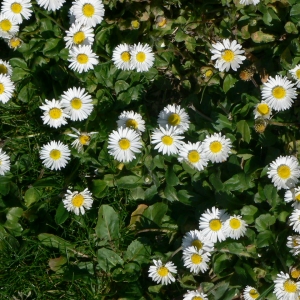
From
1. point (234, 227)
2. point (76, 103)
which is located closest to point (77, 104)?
point (76, 103)

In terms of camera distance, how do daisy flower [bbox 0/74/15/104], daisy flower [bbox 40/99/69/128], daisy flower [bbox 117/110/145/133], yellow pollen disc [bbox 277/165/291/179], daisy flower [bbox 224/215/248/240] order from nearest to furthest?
yellow pollen disc [bbox 277/165/291/179], daisy flower [bbox 224/215/248/240], daisy flower [bbox 117/110/145/133], daisy flower [bbox 40/99/69/128], daisy flower [bbox 0/74/15/104]

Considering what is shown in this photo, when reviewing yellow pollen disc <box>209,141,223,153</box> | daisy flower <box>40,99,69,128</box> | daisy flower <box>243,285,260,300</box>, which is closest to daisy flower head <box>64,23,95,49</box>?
daisy flower <box>40,99,69,128</box>

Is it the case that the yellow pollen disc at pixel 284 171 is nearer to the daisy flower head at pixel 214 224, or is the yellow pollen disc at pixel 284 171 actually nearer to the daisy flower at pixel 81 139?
the daisy flower head at pixel 214 224

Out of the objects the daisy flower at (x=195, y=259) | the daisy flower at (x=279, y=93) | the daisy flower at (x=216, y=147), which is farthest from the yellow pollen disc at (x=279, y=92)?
the daisy flower at (x=195, y=259)

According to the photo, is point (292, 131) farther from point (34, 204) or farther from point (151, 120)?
point (34, 204)

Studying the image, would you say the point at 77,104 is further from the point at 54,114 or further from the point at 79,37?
the point at 79,37

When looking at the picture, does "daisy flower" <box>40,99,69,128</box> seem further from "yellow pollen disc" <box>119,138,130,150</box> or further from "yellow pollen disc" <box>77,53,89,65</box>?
"yellow pollen disc" <box>119,138,130,150</box>
